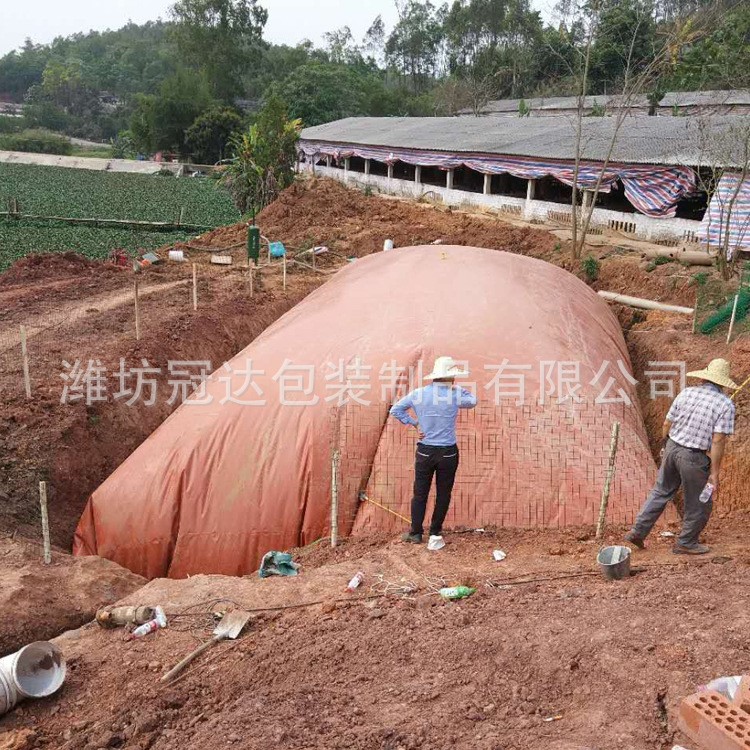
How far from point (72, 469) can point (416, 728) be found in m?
5.81

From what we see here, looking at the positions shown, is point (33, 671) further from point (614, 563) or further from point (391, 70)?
point (391, 70)

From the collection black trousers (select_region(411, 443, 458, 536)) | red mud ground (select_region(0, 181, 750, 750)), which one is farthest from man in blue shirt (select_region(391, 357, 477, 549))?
red mud ground (select_region(0, 181, 750, 750))

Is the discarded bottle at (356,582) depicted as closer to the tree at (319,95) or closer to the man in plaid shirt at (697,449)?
the man in plaid shirt at (697,449)

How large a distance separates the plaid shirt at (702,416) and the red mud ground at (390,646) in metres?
0.98

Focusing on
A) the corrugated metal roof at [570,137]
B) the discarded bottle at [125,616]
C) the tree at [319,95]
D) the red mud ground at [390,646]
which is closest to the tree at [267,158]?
the corrugated metal roof at [570,137]

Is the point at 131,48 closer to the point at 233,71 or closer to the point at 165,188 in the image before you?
the point at 233,71

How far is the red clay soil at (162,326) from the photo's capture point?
780cm

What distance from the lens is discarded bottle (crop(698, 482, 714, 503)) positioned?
556cm

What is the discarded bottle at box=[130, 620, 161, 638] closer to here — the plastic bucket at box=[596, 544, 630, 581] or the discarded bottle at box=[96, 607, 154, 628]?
the discarded bottle at box=[96, 607, 154, 628]

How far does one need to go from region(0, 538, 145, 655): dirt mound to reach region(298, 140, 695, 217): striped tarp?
16089 millimetres

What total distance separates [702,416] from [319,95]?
164 feet

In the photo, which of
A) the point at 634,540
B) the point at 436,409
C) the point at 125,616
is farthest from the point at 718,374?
the point at 125,616

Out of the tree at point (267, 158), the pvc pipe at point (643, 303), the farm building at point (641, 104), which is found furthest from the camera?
the tree at point (267, 158)

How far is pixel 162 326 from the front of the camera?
442 inches
